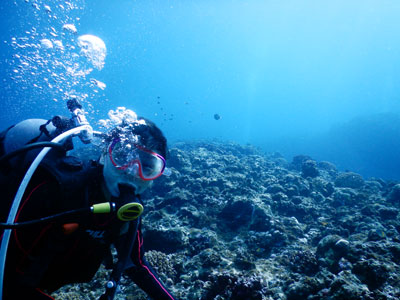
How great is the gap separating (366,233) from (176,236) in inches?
285

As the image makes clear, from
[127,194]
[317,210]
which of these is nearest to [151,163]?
[127,194]

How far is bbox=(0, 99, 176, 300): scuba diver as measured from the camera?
5.14ft

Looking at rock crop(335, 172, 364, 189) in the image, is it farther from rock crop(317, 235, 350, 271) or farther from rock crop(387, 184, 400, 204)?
rock crop(317, 235, 350, 271)

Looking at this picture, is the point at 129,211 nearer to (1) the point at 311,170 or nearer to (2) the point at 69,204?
(2) the point at 69,204

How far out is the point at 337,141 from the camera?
2534 inches

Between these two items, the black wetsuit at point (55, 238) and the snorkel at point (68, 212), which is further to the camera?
the black wetsuit at point (55, 238)

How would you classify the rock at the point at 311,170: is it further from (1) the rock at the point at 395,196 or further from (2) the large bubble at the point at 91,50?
(2) the large bubble at the point at 91,50

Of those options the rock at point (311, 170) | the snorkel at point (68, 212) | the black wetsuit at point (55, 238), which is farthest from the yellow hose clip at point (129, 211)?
the rock at point (311, 170)

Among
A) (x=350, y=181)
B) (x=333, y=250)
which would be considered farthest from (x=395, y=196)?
(x=333, y=250)

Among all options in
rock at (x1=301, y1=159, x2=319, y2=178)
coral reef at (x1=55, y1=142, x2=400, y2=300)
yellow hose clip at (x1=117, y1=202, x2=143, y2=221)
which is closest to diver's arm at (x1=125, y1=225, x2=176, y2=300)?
yellow hose clip at (x1=117, y1=202, x2=143, y2=221)

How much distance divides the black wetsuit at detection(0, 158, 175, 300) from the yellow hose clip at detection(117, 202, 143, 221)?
29cm

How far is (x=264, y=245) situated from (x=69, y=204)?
687 cm

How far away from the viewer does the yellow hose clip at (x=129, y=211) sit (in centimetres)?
198

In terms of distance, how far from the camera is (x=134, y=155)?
258 centimetres
